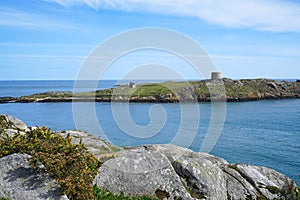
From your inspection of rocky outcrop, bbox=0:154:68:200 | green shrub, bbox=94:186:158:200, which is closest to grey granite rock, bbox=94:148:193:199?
green shrub, bbox=94:186:158:200

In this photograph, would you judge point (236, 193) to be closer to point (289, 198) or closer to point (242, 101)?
point (289, 198)

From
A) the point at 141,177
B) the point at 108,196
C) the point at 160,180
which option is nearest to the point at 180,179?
the point at 160,180

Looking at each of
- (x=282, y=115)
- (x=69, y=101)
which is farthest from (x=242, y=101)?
(x=69, y=101)

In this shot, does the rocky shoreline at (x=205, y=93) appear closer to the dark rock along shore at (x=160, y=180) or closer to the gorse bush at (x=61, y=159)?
the dark rock along shore at (x=160, y=180)

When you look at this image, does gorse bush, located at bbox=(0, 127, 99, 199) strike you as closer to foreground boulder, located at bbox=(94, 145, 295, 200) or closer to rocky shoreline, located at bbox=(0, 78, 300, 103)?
foreground boulder, located at bbox=(94, 145, 295, 200)

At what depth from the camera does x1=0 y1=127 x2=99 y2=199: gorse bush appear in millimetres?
8688

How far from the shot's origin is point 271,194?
1204cm

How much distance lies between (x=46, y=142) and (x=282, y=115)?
3194 inches

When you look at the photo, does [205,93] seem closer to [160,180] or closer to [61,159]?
[160,180]

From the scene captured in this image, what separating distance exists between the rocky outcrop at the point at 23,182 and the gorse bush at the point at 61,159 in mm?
212

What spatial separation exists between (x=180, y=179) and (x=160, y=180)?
0.77 m

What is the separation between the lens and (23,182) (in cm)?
860

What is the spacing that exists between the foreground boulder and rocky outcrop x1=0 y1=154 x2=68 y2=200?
1.90 m

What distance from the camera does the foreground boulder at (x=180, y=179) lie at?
1034 centimetres
